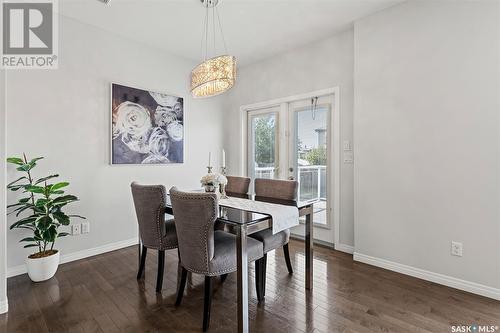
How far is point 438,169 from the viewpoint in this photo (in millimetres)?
2402

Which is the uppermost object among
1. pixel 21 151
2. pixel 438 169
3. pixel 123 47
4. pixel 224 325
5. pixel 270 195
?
pixel 123 47

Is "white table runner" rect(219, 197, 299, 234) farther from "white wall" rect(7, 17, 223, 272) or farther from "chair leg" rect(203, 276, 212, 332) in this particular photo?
"white wall" rect(7, 17, 223, 272)

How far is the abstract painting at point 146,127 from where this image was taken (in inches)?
129

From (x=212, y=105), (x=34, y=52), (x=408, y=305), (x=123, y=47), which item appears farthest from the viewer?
(x=212, y=105)

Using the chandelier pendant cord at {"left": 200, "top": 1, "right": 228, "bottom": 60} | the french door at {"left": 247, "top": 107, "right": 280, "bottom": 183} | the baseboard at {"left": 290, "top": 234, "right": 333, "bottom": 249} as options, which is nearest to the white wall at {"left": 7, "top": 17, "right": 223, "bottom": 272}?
the chandelier pendant cord at {"left": 200, "top": 1, "right": 228, "bottom": 60}

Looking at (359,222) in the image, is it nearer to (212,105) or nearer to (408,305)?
(408,305)

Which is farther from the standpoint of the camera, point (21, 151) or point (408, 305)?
point (21, 151)

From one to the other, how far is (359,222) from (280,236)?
1.17m

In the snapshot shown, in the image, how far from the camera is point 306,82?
3605mm

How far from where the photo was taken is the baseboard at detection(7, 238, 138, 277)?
2.58m

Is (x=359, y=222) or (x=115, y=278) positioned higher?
(x=359, y=222)

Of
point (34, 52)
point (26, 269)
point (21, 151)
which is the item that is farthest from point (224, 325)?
point (34, 52)

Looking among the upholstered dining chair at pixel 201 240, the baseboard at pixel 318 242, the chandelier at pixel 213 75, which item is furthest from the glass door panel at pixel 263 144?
the upholstered dining chair at pixel 201 240

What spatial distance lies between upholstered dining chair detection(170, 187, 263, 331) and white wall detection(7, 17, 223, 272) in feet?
6.24
